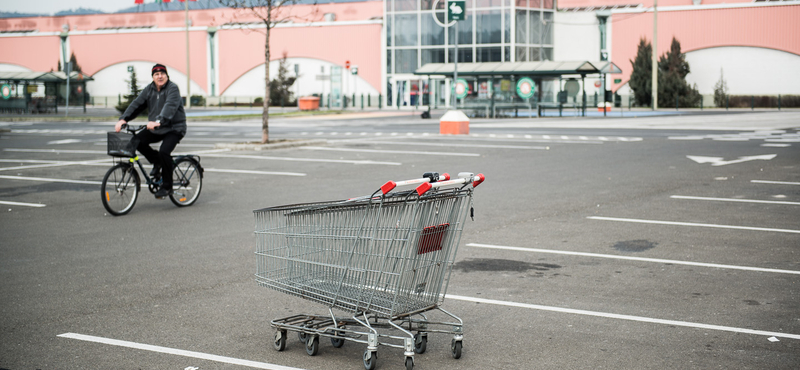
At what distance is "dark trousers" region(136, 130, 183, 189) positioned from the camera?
34.8ft

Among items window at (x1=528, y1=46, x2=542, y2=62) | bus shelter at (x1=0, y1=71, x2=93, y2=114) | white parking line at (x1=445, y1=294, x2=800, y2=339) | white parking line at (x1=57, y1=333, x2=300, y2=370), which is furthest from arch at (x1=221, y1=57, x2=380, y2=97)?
white parking line at (x1=57, y1=333, x2=300, y2=370)

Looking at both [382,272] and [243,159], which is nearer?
[382,272]

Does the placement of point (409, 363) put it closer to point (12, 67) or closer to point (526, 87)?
point (526, 87)

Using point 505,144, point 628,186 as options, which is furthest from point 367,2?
point 628,186

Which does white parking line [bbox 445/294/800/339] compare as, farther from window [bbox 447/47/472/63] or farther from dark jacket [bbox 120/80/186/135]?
window [bbox 447/47/472/63]

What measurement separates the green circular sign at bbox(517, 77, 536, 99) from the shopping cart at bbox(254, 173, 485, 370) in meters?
37.5

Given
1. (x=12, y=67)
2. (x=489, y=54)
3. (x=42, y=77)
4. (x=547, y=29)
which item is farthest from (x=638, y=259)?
(x=12, y=67)

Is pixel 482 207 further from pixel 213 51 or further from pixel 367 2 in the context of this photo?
pixel 213 51

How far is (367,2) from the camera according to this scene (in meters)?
65.4

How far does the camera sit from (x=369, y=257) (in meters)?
4.79

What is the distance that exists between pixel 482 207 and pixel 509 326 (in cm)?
542

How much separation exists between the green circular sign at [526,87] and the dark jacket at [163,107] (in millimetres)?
32563

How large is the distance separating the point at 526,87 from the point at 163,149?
32.9m

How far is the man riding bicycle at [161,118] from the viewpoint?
10.4 meters
